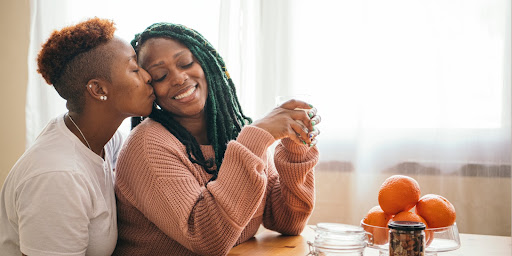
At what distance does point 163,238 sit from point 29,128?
1.76m

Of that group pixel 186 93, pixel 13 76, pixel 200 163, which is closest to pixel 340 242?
pixel 200 163

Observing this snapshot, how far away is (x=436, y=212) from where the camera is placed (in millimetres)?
1077

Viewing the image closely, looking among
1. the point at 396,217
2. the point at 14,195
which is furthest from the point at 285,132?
the point at 14,195

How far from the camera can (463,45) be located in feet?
7.15

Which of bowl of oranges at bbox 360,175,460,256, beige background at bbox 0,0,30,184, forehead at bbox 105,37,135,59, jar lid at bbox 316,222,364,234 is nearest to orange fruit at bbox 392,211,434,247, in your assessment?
bowl of oranges at bbox 360,175,460,256

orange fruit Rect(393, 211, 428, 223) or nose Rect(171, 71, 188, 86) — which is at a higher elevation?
nose Rect(171, 71, 188, 86)

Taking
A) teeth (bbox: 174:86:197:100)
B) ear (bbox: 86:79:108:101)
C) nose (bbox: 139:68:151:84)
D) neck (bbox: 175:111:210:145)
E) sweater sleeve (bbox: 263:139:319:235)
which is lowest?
sweater sleeve (bbox: 263:139:319:235)

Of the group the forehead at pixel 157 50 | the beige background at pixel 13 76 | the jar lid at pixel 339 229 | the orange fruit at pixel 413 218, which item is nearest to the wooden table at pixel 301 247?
the orange fruit at pixel 413 218

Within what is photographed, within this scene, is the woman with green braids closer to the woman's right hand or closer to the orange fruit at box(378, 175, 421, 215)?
the woman's right hand

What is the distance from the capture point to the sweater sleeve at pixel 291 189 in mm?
1470

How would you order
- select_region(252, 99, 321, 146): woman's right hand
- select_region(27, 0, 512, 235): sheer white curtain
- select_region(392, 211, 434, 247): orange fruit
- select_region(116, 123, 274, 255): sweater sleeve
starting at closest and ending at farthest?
select_region(392, 211, 434, 247): orange fruit → select_region(116, 123, 274, 255): sweater sleeve → select_region(252, 99, 321, 146): woman's right hand → select_region(27, 0, 512, 235): sheer white curtain

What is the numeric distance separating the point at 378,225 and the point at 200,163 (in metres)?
0.53

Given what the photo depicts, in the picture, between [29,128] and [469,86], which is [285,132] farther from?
[29,128]

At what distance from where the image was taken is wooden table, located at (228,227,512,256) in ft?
4.15
